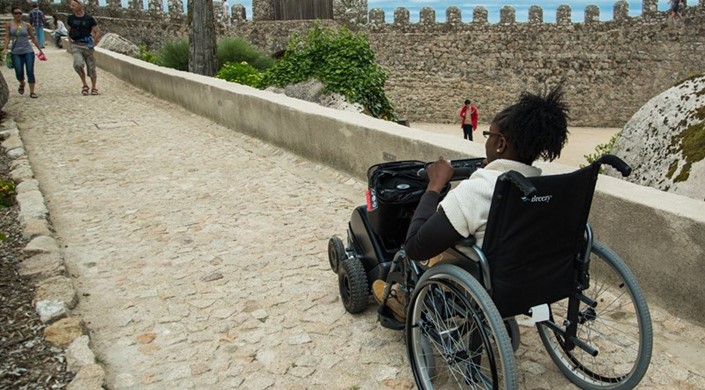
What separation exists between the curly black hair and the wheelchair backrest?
154 millimetres

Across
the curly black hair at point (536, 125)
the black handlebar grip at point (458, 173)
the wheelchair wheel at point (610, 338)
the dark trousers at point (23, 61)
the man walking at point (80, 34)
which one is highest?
the man walking at point (80, 34)

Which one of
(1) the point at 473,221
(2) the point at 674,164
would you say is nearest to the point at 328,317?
(1) the point at 473,221

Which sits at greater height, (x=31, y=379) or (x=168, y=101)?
(x=168, y=101)

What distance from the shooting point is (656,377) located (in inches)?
110

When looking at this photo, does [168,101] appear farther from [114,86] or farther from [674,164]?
[674,164]

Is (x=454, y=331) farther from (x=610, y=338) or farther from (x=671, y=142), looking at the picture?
(x=671, y=142)

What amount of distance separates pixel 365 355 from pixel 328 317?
1.51 ft

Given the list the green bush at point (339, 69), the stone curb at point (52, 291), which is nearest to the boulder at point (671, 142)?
the stone curb at point (52, 291)

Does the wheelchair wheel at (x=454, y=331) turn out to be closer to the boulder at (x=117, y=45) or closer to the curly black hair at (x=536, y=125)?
the curly black hair at (x=536, y=125)

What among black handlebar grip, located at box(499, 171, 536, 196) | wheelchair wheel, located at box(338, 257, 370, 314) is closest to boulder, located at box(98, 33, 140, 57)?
wheelchair wheel, located at box(338, 257, 370, 314)

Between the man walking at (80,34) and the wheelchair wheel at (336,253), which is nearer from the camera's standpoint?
the wheelchair wheel at (336,253)

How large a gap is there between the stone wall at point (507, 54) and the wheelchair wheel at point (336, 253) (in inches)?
854

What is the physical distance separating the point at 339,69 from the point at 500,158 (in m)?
8.13

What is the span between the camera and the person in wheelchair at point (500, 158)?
2.35 meters
